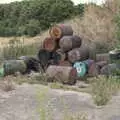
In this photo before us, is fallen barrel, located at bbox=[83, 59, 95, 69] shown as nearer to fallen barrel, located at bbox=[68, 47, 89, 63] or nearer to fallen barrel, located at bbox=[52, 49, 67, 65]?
fallen barrel, located at bbox=[68, 47, 89, 63]

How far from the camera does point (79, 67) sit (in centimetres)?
1222

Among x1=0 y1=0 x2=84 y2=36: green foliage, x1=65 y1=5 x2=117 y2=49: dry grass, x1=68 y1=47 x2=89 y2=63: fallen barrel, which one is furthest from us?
x1=0 y1=0 x2=84 y2=36: green foliage

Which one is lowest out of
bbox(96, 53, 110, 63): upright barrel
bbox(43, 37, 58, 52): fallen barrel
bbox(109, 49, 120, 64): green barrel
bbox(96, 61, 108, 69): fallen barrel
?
bbox(96, 61, 108, 69): fallen barrel

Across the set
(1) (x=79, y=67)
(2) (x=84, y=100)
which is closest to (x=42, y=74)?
(1) (x=79, y=67)

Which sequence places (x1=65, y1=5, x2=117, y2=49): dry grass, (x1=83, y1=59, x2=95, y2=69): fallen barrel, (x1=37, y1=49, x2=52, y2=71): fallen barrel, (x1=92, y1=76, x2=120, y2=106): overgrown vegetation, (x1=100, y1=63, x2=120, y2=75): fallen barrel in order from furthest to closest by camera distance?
(x1=65, y1=5, x2=117, y2=49): dry grass
(x1=37, y1=49, x2=52, y2=71): fallen barrel
(x1=83, y1=59, x2=95, y2=69): fallen barrel
(x1=100, y1=63, x2=120, y2=75): fallen barrel
(x1=92, y1=76, x2=120, y2=106): overgrown vegetation

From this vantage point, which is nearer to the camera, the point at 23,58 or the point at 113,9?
the point at 23,58

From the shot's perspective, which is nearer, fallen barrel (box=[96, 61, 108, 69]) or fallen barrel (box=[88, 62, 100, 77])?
fallen barrel (box=[88, 62, 100, 77])

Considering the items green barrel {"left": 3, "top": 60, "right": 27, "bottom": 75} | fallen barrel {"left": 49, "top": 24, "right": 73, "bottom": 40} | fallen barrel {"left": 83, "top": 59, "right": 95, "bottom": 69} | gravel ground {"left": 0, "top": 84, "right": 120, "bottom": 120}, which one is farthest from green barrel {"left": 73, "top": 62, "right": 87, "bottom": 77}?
gravel ground {"left": 0, "top": 84, "right": 120, "bottom": 120}

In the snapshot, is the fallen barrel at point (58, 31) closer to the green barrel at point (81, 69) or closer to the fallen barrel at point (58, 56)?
the fallen barrel at point (58, 56)

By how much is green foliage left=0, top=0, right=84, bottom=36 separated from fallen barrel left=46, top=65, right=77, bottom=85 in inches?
368

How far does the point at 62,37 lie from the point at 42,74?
5.39 ft

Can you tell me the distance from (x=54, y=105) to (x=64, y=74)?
8.92ft

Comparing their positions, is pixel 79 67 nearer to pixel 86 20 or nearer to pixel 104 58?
pixel 104 58

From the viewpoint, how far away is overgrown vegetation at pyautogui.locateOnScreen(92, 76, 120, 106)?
8.51 metres
